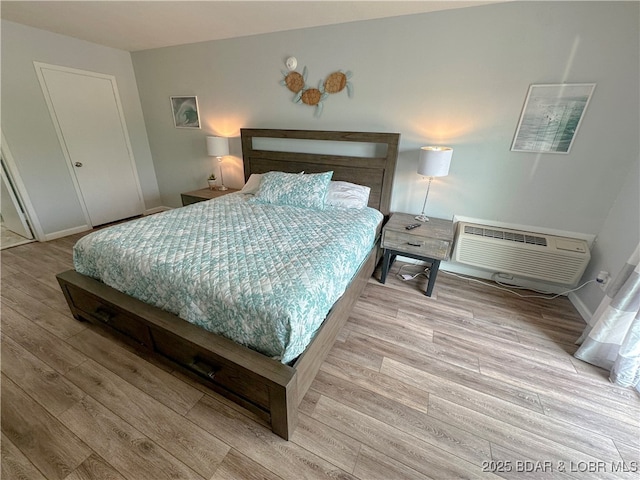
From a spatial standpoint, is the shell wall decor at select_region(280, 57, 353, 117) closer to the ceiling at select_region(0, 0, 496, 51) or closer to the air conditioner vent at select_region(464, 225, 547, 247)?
the ceiling at select_region(0, 0, 496, 51)

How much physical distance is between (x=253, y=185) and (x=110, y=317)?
5.86 ft

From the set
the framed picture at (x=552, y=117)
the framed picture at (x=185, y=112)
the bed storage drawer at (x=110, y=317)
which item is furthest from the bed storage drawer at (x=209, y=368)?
the framed picture at (x=185, y=112)

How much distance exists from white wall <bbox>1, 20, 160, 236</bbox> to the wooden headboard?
2115 mm

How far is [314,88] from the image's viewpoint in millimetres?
2633

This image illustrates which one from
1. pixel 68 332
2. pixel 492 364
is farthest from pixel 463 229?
pixel 68 332

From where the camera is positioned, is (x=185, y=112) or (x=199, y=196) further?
(x=185, y=112)

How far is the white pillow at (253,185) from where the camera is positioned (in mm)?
2805

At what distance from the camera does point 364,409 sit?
1.35m

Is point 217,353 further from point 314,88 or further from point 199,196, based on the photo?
point 314,88

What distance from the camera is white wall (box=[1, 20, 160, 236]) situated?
2.66 m

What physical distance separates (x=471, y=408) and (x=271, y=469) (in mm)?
1055

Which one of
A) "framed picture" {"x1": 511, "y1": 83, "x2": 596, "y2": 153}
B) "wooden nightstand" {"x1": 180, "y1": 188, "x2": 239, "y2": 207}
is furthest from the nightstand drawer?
"wooden nightstand" {"x1": 180, "y1": 188, "x2": 239, "y2": 207}

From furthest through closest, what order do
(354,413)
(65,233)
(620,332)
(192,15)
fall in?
(65,233) < (192,15) < (620,332) < (354,413)

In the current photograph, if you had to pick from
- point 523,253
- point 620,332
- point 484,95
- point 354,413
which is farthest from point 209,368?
point 484,95
